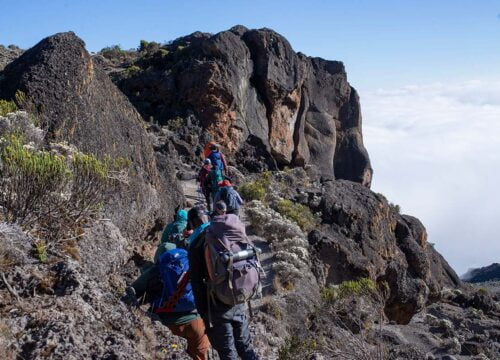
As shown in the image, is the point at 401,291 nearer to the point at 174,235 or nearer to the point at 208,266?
the point at 174,235

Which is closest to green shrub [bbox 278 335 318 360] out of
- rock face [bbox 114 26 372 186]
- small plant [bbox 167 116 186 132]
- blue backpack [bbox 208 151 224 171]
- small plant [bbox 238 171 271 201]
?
blue backpack [bbox 208 151 224 171]

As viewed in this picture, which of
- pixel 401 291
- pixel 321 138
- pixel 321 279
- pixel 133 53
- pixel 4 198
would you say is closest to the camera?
pixel 4 198

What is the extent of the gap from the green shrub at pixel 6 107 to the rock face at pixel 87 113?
301 mm

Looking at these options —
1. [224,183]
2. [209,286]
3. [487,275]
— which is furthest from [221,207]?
[487,275]

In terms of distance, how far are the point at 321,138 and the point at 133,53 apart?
632 inches

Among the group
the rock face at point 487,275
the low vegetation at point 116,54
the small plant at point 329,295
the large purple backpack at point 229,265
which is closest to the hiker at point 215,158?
the small plant at point 329,295

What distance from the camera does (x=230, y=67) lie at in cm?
2681

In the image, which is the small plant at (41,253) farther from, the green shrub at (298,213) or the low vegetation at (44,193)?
the green shrub at (298,213)

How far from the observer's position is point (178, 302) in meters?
4.86

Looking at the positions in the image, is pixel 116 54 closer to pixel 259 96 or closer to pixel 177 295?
pixel 259 96

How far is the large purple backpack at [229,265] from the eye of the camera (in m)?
4.09

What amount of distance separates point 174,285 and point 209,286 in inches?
29.8

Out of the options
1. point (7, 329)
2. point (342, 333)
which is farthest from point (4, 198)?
point (342, 333)

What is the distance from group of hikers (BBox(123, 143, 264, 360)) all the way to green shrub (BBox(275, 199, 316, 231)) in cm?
1209
